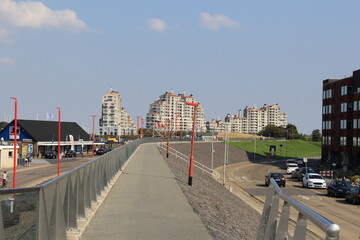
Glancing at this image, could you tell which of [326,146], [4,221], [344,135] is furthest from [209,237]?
[326,146]

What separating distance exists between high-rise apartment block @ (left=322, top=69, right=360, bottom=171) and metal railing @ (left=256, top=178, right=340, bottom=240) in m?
67.4

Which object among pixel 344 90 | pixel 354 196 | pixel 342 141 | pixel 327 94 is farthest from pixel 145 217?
pixel 327 94

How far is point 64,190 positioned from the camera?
28.6ft

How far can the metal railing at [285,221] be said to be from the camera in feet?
9.08

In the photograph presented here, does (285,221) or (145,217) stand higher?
(285,221)

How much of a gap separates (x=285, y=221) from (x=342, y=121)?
73809 mm

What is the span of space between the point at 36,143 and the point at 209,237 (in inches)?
3008

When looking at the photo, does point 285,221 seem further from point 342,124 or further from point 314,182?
point 342,124

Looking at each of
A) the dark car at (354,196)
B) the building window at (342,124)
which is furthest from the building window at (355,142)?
the dark car at (354,196)

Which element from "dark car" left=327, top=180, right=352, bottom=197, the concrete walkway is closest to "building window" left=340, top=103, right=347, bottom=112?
"dark car" left=327, top=180, right=352, bottom=197

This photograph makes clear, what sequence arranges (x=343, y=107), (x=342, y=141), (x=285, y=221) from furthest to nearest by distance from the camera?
(x=342, y=141) < (x=343, y=107) < (x=285, y=221)

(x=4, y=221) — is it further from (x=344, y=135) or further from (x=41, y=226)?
(x=344, y=135)

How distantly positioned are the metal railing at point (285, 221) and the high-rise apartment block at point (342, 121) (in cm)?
6740

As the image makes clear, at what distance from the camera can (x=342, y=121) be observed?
73750mm
